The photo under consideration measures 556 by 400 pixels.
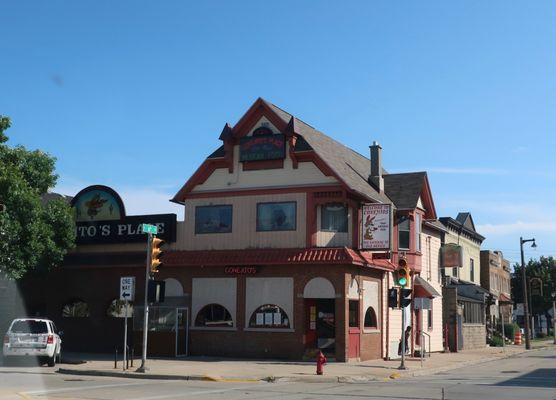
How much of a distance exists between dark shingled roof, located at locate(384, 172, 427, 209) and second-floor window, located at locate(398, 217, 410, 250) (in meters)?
0.69

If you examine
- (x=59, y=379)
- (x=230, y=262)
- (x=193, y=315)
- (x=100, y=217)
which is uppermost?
(x=100, y=217)

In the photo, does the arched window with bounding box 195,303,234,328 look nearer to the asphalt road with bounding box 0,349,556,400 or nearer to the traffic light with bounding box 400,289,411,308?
the traffic light with bounding box 400,289,411,308

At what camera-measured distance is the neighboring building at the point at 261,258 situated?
1093 inches

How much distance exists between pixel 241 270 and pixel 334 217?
4.40 m

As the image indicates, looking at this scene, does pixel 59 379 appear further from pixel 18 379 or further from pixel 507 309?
pixel 507 309

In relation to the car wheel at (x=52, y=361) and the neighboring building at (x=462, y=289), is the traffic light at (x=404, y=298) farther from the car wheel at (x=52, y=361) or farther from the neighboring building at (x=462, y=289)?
the neighboring building at (x=462, y=289)

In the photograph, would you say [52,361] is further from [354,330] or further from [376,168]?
[376,168]

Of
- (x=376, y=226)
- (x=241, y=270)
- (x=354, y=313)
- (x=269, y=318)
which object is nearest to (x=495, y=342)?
(x=354, y=313)

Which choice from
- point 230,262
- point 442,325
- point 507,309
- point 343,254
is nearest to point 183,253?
point 230,262

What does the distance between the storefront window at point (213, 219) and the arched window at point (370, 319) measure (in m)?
6.83

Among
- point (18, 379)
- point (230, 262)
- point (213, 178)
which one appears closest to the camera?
point (18, 379)

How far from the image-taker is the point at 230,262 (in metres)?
28.6

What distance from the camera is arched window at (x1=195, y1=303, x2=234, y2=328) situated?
29.1 m

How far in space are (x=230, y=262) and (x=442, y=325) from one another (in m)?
16.1
